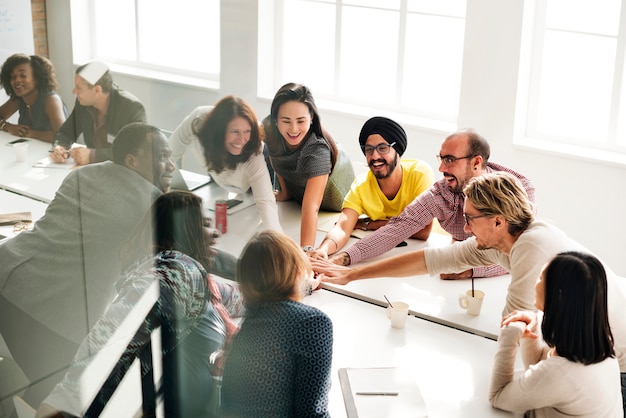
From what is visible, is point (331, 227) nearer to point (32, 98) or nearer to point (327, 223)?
point (327, 223)

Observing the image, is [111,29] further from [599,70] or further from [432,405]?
[599,70]

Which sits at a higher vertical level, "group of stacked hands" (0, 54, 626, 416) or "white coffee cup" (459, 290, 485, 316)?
"group of stacked hands" (0, 54, 626, 416)

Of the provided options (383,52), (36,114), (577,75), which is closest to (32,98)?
(36,114)

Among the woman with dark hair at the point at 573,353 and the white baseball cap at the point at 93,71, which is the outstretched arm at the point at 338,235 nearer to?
the woman with dark hair at the point at 573,353

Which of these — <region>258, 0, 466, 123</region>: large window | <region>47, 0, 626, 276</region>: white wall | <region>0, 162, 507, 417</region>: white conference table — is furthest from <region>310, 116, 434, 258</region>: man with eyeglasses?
<region>258, 0, 466, 123</region>: large window

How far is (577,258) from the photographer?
197cm

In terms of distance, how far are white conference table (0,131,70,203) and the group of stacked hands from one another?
0.06 feet

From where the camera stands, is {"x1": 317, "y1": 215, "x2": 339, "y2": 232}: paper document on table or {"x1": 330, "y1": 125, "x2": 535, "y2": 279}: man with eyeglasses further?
{"x1": 317, "y1": 215, "x2": 339, "y2": 232}: paper document on table

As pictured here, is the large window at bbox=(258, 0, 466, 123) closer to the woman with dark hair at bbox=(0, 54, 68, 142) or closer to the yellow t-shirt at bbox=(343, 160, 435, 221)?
the yellow t-shirt at bbox=(343, 160, 435, 221)

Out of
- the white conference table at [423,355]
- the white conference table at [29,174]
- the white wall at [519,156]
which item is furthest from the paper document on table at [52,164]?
the white wall at [519,156]

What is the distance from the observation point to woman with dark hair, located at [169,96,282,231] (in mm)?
1836

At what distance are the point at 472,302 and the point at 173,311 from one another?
3.95 ft

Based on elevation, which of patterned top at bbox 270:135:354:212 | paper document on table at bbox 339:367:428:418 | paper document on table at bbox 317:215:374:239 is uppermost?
patterned top at bbox 270:135:354:212

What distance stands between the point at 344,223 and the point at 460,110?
200cm
